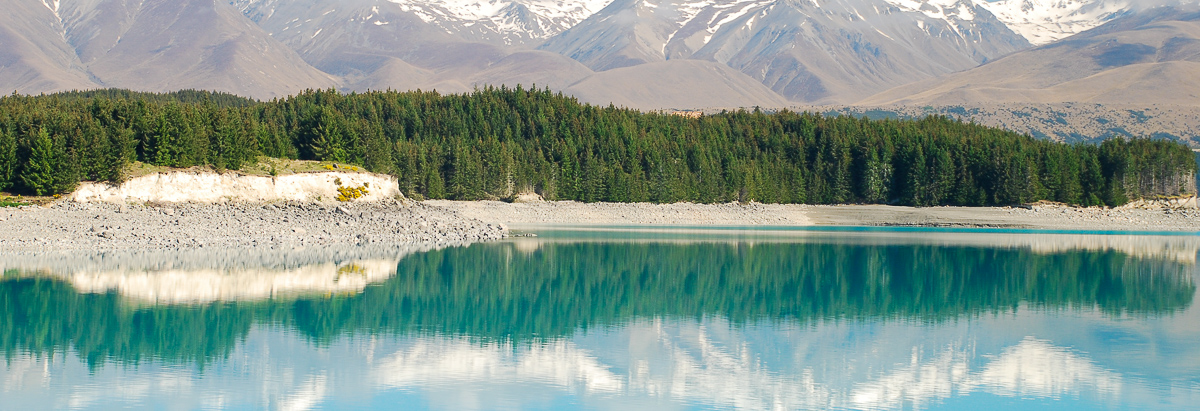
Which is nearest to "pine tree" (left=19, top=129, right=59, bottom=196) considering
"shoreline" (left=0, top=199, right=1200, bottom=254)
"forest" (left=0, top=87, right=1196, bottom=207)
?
"shoreline" (left=0, top=199, right=1200, bottom=254)

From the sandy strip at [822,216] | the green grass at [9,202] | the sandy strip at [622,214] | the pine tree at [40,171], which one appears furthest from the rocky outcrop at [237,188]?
the sandy strip at [822,216]

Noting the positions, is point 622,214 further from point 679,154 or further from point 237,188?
point 237,188

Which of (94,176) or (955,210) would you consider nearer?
(94,176)

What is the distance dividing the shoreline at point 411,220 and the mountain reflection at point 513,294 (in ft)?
23.3

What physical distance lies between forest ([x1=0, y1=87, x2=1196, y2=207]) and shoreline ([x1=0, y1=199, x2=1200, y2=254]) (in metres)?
3.49

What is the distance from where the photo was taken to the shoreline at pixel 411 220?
41531mm

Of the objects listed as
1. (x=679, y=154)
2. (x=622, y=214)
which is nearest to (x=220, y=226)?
(x=622, y=214)

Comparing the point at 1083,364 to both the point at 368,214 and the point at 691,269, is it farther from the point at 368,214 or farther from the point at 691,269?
the point at 368,214

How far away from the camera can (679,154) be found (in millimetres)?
100375

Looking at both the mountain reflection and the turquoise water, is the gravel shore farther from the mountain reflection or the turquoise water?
the mountain reflection

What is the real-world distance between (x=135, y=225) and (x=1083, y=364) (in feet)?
125

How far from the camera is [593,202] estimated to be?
300 ft

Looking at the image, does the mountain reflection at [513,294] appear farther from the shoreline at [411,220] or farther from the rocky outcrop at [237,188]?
the rocky outcrop at [237,188]

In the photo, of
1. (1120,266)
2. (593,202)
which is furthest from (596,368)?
(593,202)
